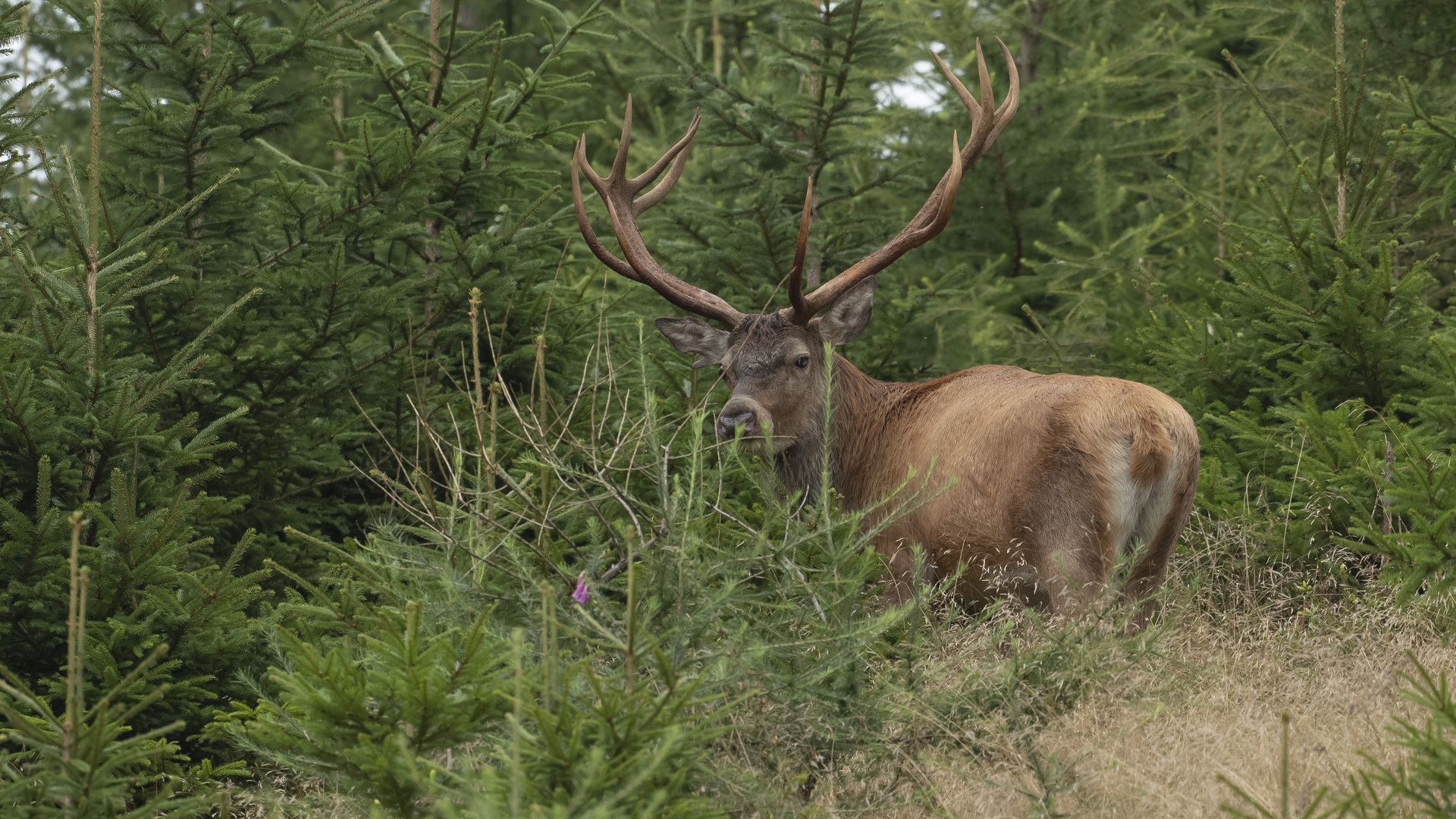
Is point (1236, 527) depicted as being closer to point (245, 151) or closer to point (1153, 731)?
point (1153, 731)

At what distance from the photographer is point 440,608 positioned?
149 inches

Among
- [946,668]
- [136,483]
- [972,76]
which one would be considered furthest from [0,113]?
[972,76]

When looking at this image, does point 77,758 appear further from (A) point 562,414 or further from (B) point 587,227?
(B) point 587,227

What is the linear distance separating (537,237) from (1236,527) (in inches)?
150

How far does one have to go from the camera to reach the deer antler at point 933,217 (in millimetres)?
6045

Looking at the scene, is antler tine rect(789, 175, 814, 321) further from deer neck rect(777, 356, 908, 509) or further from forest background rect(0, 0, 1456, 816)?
forest background rect(0, 0, 1456, 816)

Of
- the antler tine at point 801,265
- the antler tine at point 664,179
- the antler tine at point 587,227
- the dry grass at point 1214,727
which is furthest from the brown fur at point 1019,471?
the antler tine at point 664,179

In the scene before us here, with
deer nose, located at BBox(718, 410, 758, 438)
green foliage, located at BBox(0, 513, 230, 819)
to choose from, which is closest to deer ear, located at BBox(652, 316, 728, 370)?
deer nose, located at BBox(718, 410, 758, 438)

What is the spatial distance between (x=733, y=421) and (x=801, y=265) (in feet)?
2.67

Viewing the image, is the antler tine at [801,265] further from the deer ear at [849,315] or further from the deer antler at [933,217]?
the deer ear at [849,315]

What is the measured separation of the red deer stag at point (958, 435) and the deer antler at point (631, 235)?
0.01m

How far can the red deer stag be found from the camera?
5.02 metres

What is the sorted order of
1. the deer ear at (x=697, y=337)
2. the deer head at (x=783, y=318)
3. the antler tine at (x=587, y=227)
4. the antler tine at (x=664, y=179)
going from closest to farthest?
the deer head at (x=783, y=318)
the antler tine at (x=587, y=227)
the deer ear at (x=697, y=337)
the antler tine at (x=664, y=179)

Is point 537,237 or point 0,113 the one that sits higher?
point 0,113
